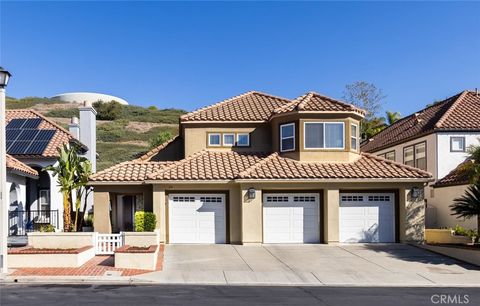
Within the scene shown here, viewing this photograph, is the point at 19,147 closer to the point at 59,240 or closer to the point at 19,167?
the point at 19,167

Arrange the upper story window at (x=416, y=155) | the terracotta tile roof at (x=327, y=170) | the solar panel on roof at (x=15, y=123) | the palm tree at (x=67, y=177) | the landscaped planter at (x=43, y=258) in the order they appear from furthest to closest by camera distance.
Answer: the upper story window at (x=416, y=155) → the solar panel on roof at (x=15, y=123) → the terracotta tile roof at (x=327, y=170) → the palm tree at (x=67, y=177) → the landscaped planter at (x=43, y=258)

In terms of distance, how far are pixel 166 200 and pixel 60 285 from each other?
8.95m

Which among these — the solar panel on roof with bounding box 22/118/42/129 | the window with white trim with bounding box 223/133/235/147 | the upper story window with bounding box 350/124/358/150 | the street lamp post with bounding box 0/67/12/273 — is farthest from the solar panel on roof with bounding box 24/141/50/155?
the upper story window with bounding box 350/124/358/150

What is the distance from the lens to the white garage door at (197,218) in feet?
71.9

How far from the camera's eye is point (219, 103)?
2703 centimetres

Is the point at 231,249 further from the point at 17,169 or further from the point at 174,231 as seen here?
the point at 17,169

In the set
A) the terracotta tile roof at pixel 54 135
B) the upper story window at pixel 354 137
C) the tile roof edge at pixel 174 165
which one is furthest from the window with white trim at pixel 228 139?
the terracotta tile roof at pixel 54 135

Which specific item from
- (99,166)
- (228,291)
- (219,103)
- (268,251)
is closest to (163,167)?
(219,103)

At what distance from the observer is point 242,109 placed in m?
26.3

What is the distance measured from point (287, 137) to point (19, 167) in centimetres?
1246

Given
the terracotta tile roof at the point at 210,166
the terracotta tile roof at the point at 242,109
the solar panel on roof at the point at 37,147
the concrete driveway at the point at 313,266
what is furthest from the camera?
the terracotta tile roof at the point at 242,109

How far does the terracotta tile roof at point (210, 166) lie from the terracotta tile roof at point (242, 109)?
6.00 ft

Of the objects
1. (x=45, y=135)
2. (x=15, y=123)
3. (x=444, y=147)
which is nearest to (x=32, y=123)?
(x=15, y=123)

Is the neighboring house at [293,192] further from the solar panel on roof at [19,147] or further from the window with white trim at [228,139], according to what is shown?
the solar panel on roof at [19,147]
